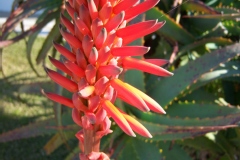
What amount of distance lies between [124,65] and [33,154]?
1.96 m

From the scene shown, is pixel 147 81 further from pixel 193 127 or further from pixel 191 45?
pixel 193 127

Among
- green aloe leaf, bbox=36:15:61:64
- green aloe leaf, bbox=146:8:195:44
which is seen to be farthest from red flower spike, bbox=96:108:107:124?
green aloe leaf, bbox=36:15:61:64

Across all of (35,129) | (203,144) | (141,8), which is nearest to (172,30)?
(203,144)

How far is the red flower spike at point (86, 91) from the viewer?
0.46m

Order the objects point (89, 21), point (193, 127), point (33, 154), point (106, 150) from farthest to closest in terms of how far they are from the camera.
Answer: point (33, 154) < point (106, 150) < point (193, 127) < point (89, 21)

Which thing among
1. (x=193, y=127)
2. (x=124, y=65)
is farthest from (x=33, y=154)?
(x=124, y=65)

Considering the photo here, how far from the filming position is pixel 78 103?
19.3 inches

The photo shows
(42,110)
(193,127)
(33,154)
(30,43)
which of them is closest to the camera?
(193,127)

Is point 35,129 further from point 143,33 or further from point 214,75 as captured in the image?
point 143,33

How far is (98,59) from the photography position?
0.48 metres

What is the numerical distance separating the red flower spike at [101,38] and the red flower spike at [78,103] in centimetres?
7

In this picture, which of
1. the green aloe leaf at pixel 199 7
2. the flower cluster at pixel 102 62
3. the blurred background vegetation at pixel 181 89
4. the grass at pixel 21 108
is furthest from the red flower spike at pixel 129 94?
the grass at pixel 21 108

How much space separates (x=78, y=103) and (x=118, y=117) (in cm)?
6

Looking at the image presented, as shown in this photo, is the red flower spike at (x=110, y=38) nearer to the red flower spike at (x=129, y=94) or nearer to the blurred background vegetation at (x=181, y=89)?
the red flower spike at (x=129, y=94)
